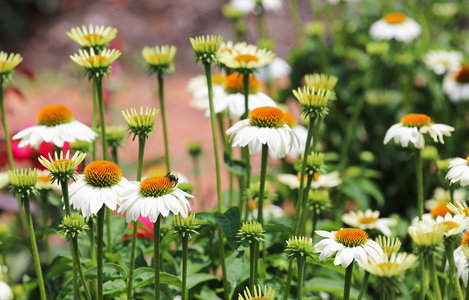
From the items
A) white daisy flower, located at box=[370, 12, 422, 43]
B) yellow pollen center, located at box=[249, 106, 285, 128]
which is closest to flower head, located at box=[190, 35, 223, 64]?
yellow pollen center, located at box=[249, 106, 285, 128]

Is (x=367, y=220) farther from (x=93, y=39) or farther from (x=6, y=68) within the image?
(x=6, y=68)

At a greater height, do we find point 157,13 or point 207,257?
point 157,13

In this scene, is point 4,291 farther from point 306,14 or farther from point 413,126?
point 306,14

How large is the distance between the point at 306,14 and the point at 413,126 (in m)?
4.53

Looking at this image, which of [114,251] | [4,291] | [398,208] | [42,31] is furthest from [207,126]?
[4,291]

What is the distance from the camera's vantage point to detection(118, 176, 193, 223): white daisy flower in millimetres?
917

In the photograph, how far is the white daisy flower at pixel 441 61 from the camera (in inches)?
93.4

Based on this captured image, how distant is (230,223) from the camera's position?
1.13 meters

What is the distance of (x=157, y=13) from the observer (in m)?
5.70

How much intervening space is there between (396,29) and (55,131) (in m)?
1.61

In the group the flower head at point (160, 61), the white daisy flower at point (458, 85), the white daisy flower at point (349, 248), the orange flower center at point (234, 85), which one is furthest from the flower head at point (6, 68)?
the white daisy flower at point (458, 85)

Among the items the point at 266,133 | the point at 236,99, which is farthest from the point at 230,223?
the point at 236,99

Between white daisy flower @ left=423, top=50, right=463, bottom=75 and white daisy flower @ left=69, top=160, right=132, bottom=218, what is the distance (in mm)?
1774

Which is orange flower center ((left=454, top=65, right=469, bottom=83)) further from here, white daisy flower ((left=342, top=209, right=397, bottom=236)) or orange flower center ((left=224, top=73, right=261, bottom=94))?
orange flower center ((left=224, top=73, right=261, bottom=94))
